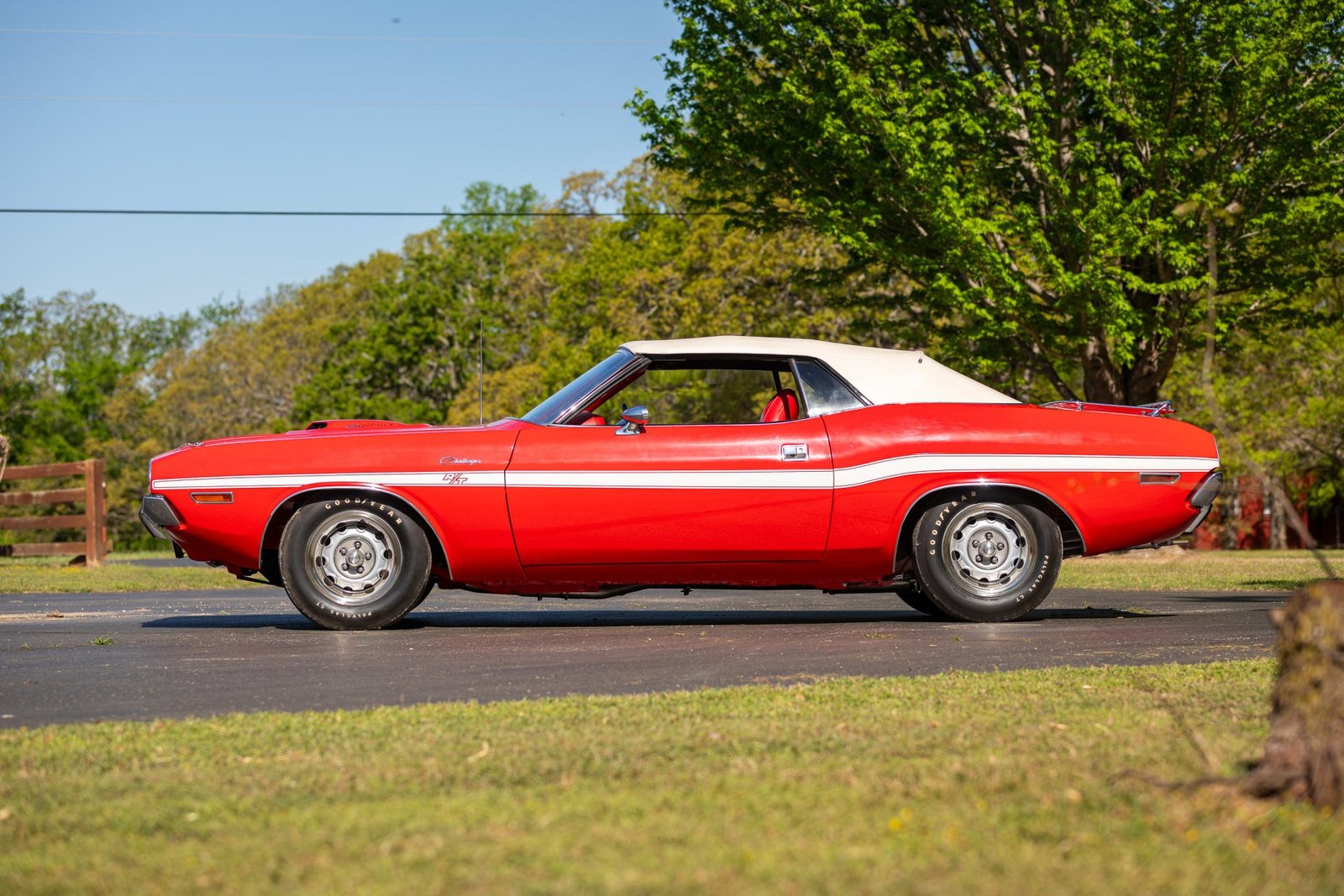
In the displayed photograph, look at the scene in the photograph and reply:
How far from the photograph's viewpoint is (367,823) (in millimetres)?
3430

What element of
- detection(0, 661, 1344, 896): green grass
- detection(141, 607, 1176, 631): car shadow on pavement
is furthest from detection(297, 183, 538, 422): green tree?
detection(0, 661, 1344, 896): green grass

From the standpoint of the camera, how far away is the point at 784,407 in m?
8.80

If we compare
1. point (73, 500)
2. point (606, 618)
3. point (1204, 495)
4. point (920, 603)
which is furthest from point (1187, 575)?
point (73, 500)

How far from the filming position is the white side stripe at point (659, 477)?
8.27 metres

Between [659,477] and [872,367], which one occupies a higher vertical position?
[872,367]

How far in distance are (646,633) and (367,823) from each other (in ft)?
16.2

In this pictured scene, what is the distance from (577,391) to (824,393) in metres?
1.47

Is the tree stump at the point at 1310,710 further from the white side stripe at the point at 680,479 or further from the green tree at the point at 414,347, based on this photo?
the green tree at the point at 414,347

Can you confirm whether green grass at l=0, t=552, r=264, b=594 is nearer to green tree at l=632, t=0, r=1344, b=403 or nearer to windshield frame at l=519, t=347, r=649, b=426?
windshield frame at l=519, t=347, r=649, b=426

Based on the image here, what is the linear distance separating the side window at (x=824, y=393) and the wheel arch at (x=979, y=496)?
69cm

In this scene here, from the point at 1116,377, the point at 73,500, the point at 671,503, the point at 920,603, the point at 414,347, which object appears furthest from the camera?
the point at 414,347

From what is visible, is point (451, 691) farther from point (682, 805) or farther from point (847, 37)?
point (847, 37)

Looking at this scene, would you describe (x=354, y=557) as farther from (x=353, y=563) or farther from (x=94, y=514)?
(x=94, y=514)

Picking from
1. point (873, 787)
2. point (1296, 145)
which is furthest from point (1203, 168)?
point (873, 787)
